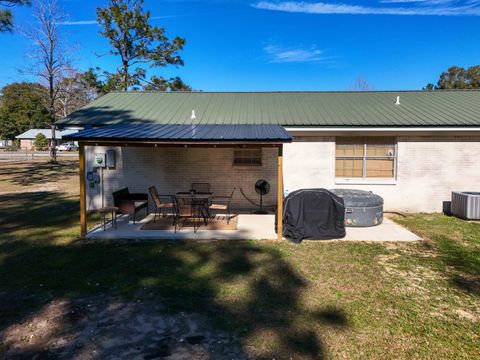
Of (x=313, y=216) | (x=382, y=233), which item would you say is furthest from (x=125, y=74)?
(x=382, y=233)

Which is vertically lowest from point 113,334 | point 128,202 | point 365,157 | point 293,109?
point 113,334

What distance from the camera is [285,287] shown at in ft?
18.9

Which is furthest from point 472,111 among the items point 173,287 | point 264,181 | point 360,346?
point 173,287

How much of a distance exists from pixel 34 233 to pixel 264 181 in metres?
7.35

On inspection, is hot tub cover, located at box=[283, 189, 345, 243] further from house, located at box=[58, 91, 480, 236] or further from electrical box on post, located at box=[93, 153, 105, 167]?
electrical box on post, located at box=[93, 153, 105, 167]

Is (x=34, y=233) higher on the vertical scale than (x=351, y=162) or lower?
lower

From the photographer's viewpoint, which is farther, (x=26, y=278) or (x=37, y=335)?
(x=26, y=278)

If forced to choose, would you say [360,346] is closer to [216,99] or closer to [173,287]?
[173,287]

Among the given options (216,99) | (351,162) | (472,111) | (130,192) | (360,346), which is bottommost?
(360,346)

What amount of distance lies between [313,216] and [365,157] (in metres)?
4.47

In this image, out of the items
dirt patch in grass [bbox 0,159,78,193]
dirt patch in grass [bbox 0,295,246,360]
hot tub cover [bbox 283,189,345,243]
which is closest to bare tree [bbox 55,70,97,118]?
dirt patch in grass [bbox 0,159,78,193]

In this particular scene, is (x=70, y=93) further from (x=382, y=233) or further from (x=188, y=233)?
(x=382, y=233)

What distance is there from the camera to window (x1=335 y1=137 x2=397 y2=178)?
11.8 meters

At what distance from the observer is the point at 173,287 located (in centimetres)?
571
